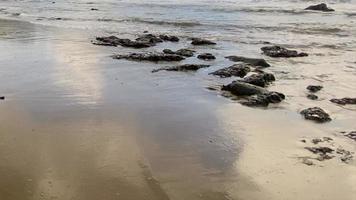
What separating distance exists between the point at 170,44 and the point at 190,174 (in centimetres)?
1008

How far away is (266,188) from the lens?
16.1 feet

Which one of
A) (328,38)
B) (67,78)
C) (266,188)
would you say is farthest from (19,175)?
(328,38)

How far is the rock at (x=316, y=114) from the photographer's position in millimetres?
7285

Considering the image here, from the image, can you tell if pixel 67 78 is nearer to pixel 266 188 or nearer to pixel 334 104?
pixel 334 104

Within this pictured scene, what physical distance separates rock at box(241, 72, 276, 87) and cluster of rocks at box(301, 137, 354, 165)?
307 cm

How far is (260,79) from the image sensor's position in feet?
31.3

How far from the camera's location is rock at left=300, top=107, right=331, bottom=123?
7285 millimetres

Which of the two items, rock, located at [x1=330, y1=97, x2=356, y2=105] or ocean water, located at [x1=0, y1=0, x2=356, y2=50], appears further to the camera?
ocean water, located at [x1=0, y1=0, x2=356, y2=50]

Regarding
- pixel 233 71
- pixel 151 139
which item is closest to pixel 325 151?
pixel 151 139

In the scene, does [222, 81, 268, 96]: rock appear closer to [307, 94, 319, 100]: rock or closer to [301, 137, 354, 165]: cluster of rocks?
[307, 94, 319, 100]: rock

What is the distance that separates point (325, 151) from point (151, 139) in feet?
6.63

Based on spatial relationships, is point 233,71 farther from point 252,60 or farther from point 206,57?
point 206,57

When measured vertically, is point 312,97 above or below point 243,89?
below

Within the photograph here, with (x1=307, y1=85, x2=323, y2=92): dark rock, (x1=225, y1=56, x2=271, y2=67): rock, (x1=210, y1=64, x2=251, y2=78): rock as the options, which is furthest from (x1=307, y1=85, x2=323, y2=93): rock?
(x1=225, y1=56, x2=271, y2=67): rock
